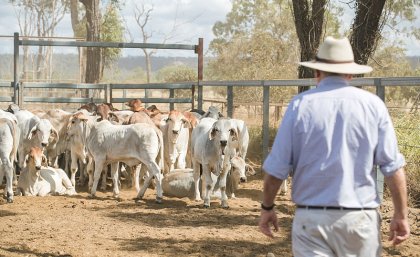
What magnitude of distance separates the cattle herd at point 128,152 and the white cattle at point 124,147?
0.6 inches

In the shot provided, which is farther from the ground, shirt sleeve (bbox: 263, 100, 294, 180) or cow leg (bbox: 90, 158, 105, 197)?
shirt sleeve (bbox: 263, 100, 294, 180)

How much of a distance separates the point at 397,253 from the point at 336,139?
13.4ft

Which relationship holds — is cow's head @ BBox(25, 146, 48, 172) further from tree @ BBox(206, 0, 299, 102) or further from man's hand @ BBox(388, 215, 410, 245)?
tree @ BBox(206, 0, 299, 102)

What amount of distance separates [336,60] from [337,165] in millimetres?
661

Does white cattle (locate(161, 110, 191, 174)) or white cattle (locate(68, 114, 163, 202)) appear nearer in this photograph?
white cattle (locate(68, 114, 163, 202))

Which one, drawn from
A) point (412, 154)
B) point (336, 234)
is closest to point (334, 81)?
point (336, 234)

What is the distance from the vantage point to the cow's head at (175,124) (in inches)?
563

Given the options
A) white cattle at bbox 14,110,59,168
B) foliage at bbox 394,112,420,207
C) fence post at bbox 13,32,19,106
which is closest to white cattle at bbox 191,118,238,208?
foliage at bbox 394,112,420,207

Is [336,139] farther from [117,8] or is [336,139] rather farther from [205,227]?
[117,8]

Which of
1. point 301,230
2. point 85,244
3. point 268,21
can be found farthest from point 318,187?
point 268,21

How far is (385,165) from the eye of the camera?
15.5 feet

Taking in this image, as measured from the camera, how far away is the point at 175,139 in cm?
1457

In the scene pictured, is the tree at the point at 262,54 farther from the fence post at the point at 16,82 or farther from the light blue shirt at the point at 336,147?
the light blue shirt at the point at 336,147

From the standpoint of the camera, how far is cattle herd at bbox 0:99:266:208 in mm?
12445
